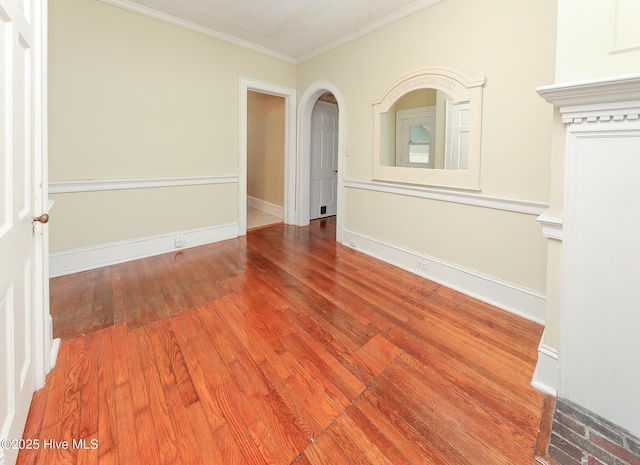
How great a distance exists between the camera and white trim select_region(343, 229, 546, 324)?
7.63 ft

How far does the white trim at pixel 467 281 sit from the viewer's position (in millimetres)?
2324

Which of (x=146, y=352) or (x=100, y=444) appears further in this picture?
(x=146, y=352)

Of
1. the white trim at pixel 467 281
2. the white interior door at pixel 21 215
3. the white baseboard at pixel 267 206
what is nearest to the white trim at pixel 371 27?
the white trim at pixel 467 281

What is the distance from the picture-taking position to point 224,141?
4078 millimetres

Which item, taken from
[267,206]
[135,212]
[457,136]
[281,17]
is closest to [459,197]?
[457,136]

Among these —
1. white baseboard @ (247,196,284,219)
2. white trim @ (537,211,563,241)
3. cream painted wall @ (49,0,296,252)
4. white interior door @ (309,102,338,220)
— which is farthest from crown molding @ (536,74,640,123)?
white baseboard @ (247,196,284,219)

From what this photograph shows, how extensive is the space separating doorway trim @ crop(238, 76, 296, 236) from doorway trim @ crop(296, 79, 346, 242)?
0.42 feet

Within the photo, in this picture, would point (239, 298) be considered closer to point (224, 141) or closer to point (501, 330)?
point (501, 330)

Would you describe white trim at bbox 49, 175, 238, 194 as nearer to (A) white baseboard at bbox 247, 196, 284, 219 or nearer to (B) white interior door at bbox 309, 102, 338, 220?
(A) white baseboard at bbox 247, 196, 284, 219

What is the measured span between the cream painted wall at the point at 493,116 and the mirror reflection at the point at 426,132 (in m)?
0.23

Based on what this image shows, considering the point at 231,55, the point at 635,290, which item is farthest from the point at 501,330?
the point at 231,55

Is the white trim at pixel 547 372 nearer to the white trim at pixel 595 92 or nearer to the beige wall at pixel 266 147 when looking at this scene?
the white trim at pixel 595 92

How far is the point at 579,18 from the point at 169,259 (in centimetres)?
383

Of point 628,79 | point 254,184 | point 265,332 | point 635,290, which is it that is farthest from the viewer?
point 254,184
